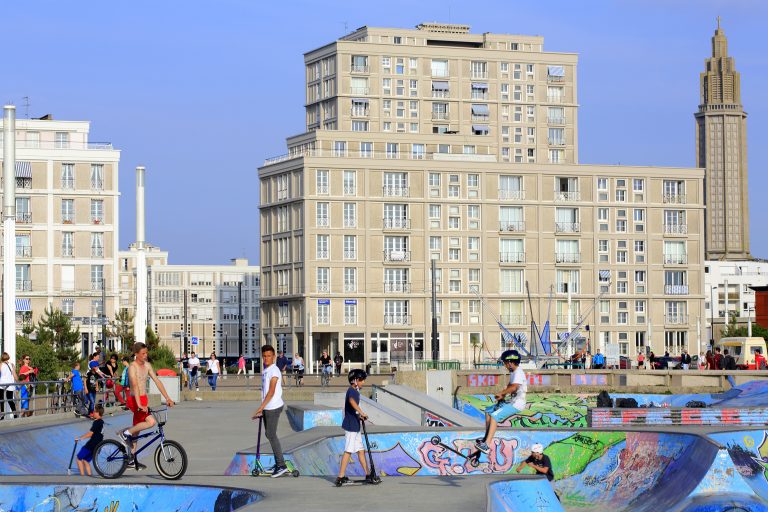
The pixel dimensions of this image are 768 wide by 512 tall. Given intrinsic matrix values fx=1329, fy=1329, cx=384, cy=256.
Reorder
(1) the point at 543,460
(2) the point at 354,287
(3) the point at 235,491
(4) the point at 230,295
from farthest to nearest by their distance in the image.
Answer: (4) the point at 230,295 → (2) the point at 354,287 → (1) the point at 543,460 → (3) the point at 235,491

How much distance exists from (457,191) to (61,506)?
86.7m

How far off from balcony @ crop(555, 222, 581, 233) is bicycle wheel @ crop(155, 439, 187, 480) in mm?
87517

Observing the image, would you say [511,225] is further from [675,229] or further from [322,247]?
[322,247]

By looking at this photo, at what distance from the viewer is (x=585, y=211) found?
10369 centimetres

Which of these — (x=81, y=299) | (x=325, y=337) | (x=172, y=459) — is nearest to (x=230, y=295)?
(x=325, y=337)

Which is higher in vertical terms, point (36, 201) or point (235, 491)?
point (36, 201)

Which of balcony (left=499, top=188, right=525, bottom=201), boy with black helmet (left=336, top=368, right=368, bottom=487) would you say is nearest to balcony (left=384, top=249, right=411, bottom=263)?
balcony (left=499, top=188, right=525, bottom=201)

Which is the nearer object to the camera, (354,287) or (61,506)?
(61,506)

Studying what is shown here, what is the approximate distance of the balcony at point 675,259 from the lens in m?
106

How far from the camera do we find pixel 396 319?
100 metres

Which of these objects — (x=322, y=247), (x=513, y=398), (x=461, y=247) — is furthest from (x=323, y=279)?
(x=513, y=398)

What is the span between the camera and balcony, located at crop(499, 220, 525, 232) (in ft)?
335

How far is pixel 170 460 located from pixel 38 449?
7.08m

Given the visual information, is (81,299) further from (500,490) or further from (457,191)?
(500,490)
